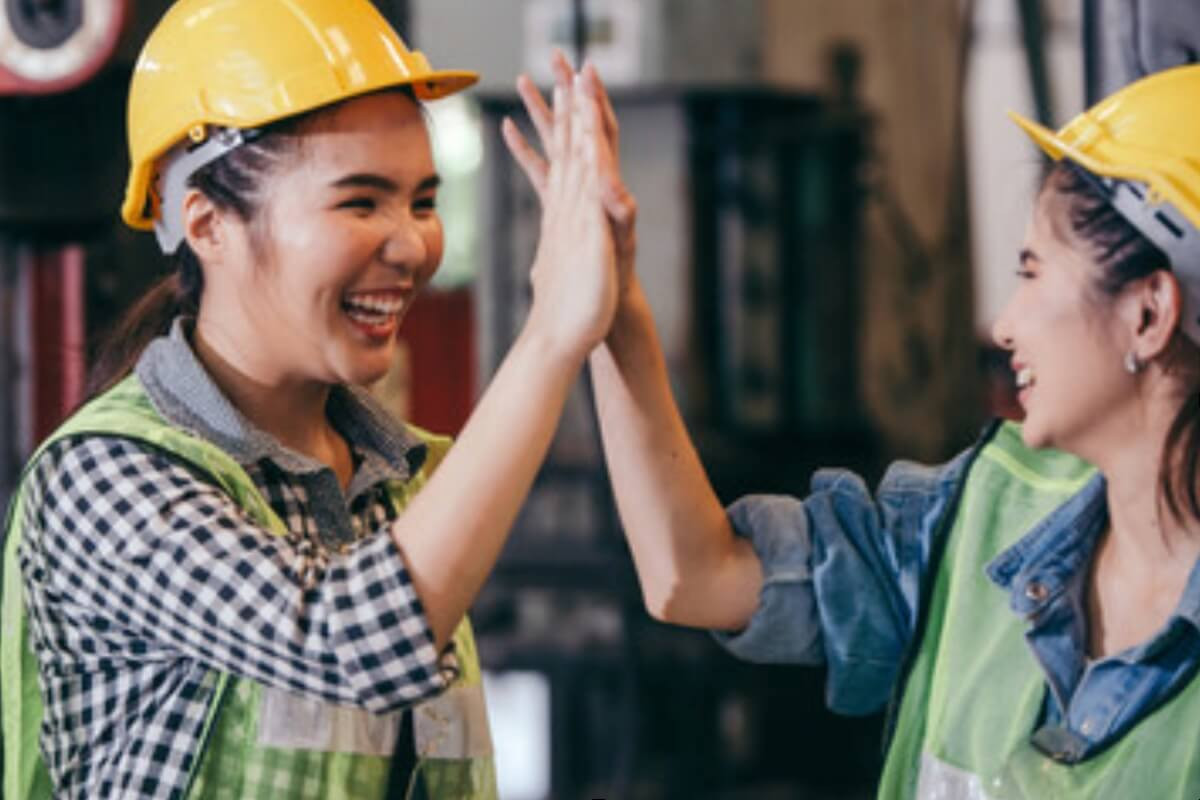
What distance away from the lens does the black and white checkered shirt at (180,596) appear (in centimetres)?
182

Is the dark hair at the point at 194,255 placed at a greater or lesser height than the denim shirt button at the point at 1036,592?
greater

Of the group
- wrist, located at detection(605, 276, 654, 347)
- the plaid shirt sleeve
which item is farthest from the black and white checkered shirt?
wrist, located at detection(605, 276, 654, 347)

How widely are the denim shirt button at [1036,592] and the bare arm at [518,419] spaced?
54 centimetres

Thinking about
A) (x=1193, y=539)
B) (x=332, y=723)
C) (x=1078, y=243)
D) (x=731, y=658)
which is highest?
(x=1078, y=243)

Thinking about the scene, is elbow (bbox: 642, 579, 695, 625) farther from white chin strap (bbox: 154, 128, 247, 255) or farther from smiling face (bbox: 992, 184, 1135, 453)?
white chin strap (bbox: 154, 128, 247, 255)

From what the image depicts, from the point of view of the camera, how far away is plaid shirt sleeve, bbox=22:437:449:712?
181 centimetres

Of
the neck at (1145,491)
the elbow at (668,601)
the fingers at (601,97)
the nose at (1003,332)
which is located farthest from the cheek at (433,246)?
the neck at (1145,491)

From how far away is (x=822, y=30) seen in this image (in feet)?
32.6

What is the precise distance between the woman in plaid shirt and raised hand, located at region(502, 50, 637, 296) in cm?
1

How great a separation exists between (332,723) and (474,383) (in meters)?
7.32

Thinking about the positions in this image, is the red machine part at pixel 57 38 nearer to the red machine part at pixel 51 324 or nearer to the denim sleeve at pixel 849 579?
the red machine part at pixel 51 324

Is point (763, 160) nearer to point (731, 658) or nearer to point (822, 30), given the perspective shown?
point (822, 30)

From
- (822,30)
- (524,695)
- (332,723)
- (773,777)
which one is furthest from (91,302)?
(822,30)

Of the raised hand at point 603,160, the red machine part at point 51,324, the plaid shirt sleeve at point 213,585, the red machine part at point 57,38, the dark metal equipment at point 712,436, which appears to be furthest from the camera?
the dark metal equipment at point 712,436
